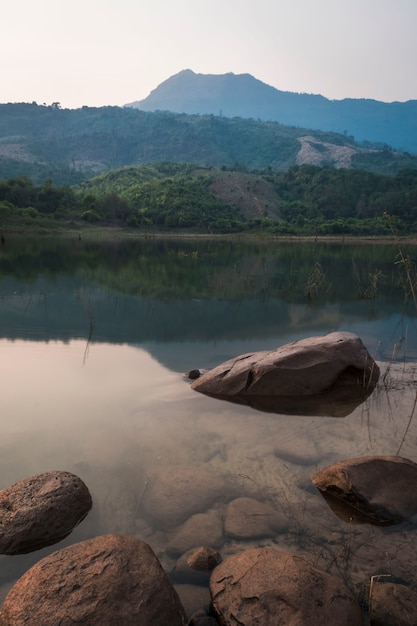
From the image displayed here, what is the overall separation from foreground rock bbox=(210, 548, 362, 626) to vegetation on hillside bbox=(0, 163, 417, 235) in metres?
67.0

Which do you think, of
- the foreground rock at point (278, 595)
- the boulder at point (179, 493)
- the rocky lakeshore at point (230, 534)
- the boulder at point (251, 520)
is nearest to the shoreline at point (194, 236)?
the rocky lakeshore at point (230, 534)

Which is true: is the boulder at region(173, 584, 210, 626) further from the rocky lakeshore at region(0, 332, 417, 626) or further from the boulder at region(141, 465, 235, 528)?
the boulder at region(141, 465, 235, 528)

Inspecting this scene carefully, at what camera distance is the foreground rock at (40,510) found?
447 centimetres

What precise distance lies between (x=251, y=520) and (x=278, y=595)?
1.30 metres

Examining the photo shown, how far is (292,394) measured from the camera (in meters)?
8.88

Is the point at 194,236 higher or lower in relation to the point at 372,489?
lower

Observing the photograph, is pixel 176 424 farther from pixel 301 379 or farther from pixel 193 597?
pixel 193 597

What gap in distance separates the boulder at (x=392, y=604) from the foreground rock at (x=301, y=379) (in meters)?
4.40

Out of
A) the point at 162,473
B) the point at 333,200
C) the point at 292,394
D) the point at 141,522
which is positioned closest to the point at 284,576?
the point at 141,522

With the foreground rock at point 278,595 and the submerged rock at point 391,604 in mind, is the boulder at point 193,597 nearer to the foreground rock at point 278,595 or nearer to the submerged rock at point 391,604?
the foreground rock at point 278,595

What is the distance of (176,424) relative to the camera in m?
7.34

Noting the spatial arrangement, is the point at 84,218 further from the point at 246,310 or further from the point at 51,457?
the point at 51,457

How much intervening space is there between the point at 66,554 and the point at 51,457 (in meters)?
2.52

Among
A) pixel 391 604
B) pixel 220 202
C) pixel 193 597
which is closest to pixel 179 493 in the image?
pixel 193 597
